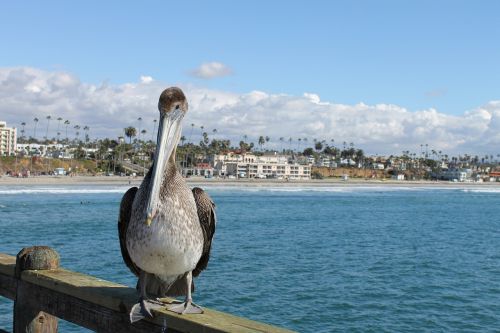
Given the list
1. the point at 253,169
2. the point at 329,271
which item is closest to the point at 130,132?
the point at 253,169

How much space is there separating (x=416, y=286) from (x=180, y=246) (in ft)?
62.1

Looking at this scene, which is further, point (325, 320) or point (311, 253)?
point (311, 253)

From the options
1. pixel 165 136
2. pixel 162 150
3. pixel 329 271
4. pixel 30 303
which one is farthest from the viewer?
pixel 329 271

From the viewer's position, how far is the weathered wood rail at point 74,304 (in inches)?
137

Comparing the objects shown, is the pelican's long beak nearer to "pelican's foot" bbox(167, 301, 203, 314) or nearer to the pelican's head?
the pelican's head

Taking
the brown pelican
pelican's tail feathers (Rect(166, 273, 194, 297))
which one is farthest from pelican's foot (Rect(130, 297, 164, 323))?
pelican's tail feathers (Rect(166, 273, 194, 297))

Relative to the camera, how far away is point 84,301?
13.7ft

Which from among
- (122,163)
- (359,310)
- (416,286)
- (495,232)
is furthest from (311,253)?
(122,163)

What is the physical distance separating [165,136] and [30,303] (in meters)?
1.91

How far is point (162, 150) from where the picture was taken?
3656 millimetres

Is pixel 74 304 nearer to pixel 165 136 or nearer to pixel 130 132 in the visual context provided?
pixel 165 136

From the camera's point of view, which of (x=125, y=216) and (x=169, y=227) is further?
(x=125, y=216)

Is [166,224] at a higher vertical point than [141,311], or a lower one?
higher

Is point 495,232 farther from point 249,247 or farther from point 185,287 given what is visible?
point 185,287
